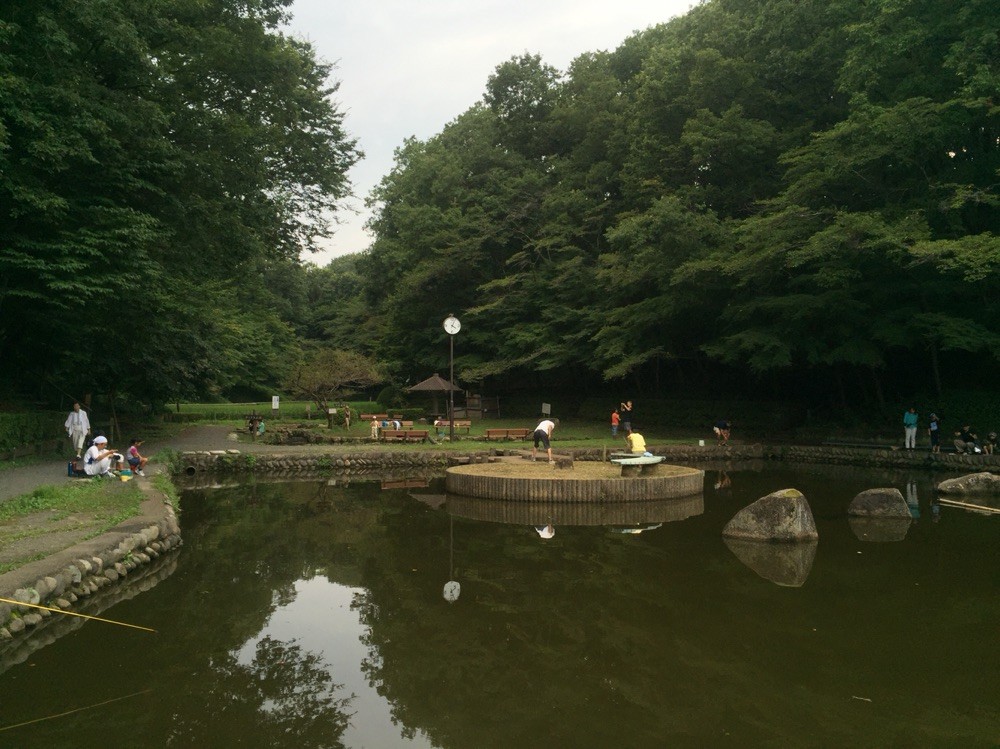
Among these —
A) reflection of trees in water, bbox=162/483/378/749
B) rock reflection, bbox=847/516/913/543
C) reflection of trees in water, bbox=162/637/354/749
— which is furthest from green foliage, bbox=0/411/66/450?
rock reflection, bbox=847/516/913/543

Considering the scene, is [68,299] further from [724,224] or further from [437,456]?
[724,224]

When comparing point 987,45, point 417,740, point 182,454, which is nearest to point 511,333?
point 182,454

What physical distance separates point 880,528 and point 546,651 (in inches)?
319

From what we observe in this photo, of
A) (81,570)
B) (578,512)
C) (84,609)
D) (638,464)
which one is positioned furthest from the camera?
(638,464)

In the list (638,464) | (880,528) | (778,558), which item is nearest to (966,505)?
(880,528)

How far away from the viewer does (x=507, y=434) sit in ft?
79.8

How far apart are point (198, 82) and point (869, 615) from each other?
20.0 m

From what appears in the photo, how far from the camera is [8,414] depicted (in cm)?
1566

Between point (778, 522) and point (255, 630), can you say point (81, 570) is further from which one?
point (778, 522)

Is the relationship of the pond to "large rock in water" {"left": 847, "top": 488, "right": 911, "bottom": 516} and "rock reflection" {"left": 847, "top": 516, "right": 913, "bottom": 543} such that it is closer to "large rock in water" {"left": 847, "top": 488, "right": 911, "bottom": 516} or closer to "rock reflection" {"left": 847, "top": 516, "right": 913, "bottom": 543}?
"rock reflection" {"left": 847, "top": 516, "right": 913, "bottom": 543}

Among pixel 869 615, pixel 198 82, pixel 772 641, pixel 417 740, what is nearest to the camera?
pixel 417 740

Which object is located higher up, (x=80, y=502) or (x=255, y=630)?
(x=80, y=502)

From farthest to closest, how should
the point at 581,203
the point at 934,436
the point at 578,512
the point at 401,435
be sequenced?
the point at 581,203, the point at 401,435, the point at 934,436, the point at 578,512

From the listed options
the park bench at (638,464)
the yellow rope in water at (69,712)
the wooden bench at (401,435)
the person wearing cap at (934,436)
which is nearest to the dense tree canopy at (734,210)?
the person wearing cap at (934,436)
